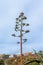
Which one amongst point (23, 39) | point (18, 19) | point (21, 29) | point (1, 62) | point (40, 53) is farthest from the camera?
point (23, 39)

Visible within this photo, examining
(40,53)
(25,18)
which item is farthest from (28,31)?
(40,53)

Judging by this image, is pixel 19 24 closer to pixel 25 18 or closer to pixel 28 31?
pixel 25 18

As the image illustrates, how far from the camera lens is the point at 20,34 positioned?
20688mm

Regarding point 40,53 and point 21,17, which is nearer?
point 40,53

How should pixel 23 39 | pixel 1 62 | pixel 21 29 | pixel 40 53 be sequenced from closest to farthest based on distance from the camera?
1. pixel 1 62
2. pixel 40 53
3. pixel 21 29
4. pixel 23 39

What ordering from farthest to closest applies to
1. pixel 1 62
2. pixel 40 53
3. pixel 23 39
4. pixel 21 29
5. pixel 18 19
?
pixel 23 39
pixel 21 29
pixel 18 19
pixel 40 53
pixel 1 62

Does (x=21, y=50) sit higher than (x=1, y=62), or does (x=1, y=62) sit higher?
(x=1, y=62)

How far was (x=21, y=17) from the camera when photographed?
19.8m

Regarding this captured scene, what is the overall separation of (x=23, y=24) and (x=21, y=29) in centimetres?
60

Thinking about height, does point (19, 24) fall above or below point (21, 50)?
above

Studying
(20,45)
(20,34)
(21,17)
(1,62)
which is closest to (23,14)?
(21,17)

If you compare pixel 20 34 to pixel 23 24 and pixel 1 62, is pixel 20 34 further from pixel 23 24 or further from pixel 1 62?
pixel 1 62

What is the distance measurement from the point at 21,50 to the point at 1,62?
13492 mm

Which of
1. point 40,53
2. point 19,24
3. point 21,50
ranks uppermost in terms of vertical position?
point 19,24
